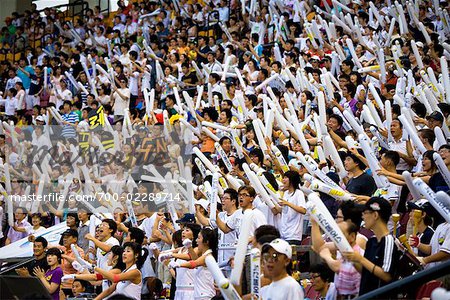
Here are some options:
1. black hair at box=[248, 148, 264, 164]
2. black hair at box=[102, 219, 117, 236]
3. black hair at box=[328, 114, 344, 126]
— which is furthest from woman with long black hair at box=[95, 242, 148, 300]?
Result: black hair at box=[328, 114, 344, 126]

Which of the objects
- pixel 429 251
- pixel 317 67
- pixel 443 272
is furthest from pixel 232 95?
pixel 443 272

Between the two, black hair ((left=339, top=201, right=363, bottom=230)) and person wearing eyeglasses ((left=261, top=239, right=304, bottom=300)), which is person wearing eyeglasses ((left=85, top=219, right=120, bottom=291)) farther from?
black hair ((left=339, top=201, right=363, bottom=230))

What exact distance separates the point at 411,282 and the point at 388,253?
1038mm

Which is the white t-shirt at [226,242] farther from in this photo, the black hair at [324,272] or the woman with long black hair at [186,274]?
the black hair at [324,272]

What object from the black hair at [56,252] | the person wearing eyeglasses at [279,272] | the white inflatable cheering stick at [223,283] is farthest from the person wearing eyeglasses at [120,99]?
the white inflatable cheering stick at [223,283]

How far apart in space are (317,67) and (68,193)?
16.6 ft

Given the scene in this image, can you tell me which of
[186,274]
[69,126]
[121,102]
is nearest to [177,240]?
[186,274]

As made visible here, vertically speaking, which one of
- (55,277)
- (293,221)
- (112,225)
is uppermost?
(293,221)

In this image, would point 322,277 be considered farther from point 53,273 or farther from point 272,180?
point 53,273

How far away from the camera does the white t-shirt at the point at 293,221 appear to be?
988 cm

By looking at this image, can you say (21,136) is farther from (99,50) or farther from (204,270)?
(204,270)

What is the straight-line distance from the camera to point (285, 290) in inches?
Result: 267

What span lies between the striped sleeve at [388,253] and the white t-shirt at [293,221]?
3.41 meters

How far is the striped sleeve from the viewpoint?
6.36m
